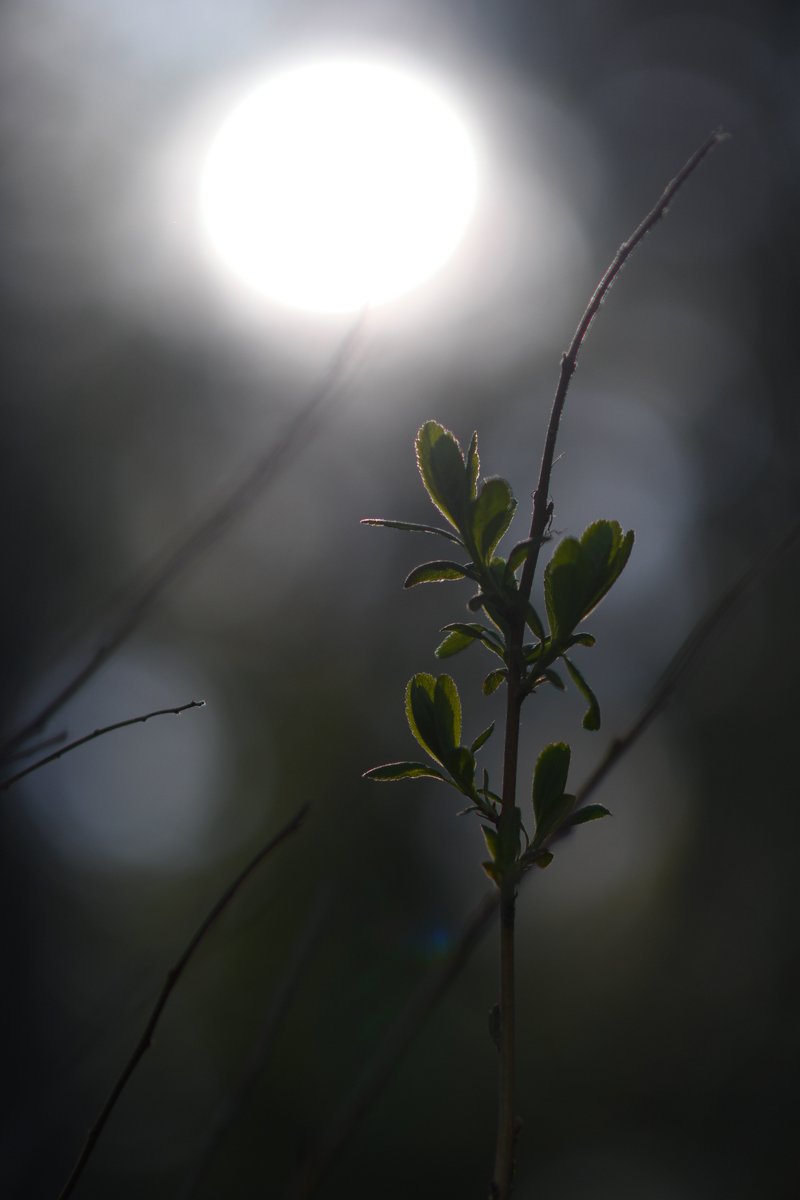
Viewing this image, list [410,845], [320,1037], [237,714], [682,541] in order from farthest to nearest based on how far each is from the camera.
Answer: [237,714]
[682,541]
[410,845]
[320,1037]

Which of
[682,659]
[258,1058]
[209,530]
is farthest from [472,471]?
[258,1058]

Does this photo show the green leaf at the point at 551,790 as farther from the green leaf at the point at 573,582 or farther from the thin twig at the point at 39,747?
the thin twig at the point at 39,747

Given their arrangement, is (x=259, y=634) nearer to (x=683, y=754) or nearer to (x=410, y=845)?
(x=410, y=845)

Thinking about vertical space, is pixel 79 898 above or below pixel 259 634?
below

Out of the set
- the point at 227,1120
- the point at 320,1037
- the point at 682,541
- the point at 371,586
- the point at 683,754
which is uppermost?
the point at 682,541

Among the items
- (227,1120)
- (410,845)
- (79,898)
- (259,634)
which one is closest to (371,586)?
(259,634)

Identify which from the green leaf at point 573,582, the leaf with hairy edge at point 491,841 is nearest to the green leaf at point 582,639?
the green leaf at point 573,582

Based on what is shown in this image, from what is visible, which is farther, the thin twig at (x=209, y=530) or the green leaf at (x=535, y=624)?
the thin twig at (x=209, y=530)
